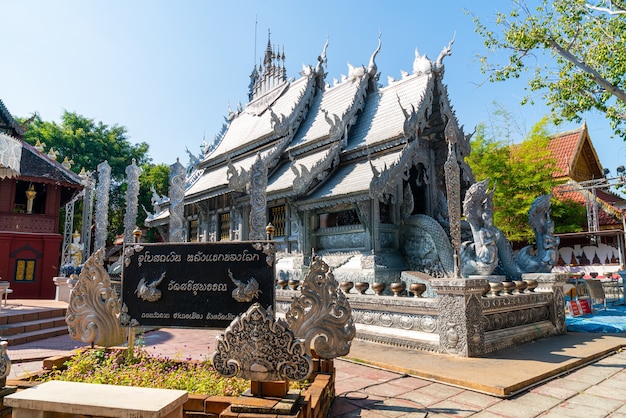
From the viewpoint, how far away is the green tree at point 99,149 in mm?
30047

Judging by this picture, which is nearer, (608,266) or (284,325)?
(284,325)

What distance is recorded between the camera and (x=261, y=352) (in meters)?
2.95

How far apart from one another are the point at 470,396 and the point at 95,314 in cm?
410

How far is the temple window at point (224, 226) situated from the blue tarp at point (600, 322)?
11830 millimetres

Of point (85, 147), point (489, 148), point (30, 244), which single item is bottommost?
point (30, 244)

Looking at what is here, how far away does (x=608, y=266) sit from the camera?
68.2 feet

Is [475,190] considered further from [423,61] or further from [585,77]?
[423,61]

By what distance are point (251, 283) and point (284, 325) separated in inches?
34.6

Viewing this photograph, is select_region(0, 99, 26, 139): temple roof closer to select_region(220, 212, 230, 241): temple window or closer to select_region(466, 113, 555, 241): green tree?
select_region(220, 212, 230, 241): temple window

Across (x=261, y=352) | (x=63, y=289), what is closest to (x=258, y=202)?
(x=261, y=352)

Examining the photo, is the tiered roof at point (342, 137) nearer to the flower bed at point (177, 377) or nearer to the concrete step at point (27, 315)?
the concrete step at point (27, 315)

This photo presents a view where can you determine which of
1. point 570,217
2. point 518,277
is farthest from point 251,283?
point 570,217

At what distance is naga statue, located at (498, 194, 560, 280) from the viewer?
30.5 ft

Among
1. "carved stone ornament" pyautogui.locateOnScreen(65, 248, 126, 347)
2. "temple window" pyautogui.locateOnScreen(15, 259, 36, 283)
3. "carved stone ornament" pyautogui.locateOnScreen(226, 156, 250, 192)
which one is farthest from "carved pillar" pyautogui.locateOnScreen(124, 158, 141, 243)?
"temple window" pyautogui.locateOnScreen(15, 259, 36, 283)
